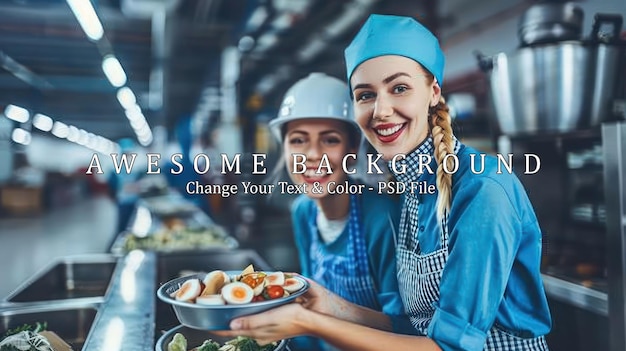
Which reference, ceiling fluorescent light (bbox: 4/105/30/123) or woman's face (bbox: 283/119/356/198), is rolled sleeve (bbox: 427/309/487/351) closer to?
woman's face (bbox: 283/119/356/198)

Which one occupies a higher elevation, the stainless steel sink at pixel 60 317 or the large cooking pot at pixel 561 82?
the large cooking pot at pixel 561 82

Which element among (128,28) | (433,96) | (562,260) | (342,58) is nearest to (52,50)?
(128,28)

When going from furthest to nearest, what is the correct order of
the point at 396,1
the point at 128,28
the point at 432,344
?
the point at 128,28 → the point at 396,1 → the point at 432,344

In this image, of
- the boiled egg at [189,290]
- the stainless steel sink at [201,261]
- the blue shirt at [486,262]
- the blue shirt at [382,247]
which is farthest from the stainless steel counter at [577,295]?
the boiled egg at [189,290]

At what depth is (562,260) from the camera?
2256 millimetres

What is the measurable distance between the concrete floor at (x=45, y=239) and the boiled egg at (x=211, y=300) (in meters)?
2.93

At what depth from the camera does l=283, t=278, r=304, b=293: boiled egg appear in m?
1.35

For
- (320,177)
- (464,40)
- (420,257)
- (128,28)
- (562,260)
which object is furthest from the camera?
(464,40)

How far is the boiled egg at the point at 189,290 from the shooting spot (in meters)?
1.25

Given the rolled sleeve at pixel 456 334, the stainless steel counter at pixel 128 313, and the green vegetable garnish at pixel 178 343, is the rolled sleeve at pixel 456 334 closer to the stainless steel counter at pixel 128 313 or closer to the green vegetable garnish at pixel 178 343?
the green vegetable garnish at pixel 178 343

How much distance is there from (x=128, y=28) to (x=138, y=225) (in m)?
1.41

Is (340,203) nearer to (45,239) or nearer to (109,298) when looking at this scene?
(109,298)

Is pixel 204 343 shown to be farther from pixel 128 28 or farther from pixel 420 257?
pixel 128 28

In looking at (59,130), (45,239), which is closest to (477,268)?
(59,130)
